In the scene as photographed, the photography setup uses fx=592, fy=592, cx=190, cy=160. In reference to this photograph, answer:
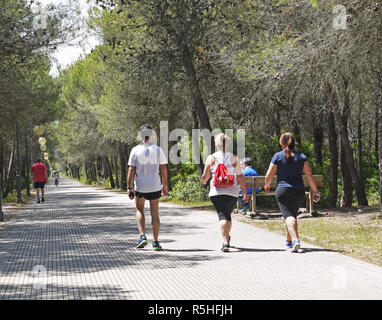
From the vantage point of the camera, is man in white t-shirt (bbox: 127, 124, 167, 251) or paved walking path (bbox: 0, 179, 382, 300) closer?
paved walking path (bbox: 0, 179, 382, 300)

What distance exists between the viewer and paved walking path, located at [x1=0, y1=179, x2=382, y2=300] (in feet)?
20.3

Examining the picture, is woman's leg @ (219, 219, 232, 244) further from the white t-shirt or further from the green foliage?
the green foliage

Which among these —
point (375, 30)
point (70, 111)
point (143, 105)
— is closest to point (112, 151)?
point (70, 111)

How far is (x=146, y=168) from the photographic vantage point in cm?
962

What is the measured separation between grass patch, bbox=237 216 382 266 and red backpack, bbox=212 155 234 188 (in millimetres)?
1940

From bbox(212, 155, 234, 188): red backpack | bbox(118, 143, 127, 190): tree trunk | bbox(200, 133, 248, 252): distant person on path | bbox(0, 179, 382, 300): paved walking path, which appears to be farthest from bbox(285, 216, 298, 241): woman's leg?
bbox(118, 143, 127, 190): tree trunk

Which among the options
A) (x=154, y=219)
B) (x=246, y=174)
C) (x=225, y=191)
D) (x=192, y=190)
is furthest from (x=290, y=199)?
(x=192, y=190)

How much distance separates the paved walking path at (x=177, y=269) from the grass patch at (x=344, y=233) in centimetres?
41

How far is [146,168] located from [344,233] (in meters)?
4.07

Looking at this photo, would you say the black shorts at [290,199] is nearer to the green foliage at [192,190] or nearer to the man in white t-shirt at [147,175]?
the man in white t-shirt at [147,175]

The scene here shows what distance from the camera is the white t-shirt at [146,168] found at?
959cm

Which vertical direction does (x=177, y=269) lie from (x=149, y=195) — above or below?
below

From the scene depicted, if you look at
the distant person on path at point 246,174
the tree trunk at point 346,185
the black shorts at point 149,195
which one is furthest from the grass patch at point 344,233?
the tree trunk at point 346,185

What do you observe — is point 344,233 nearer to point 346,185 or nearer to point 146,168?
point 146,168
